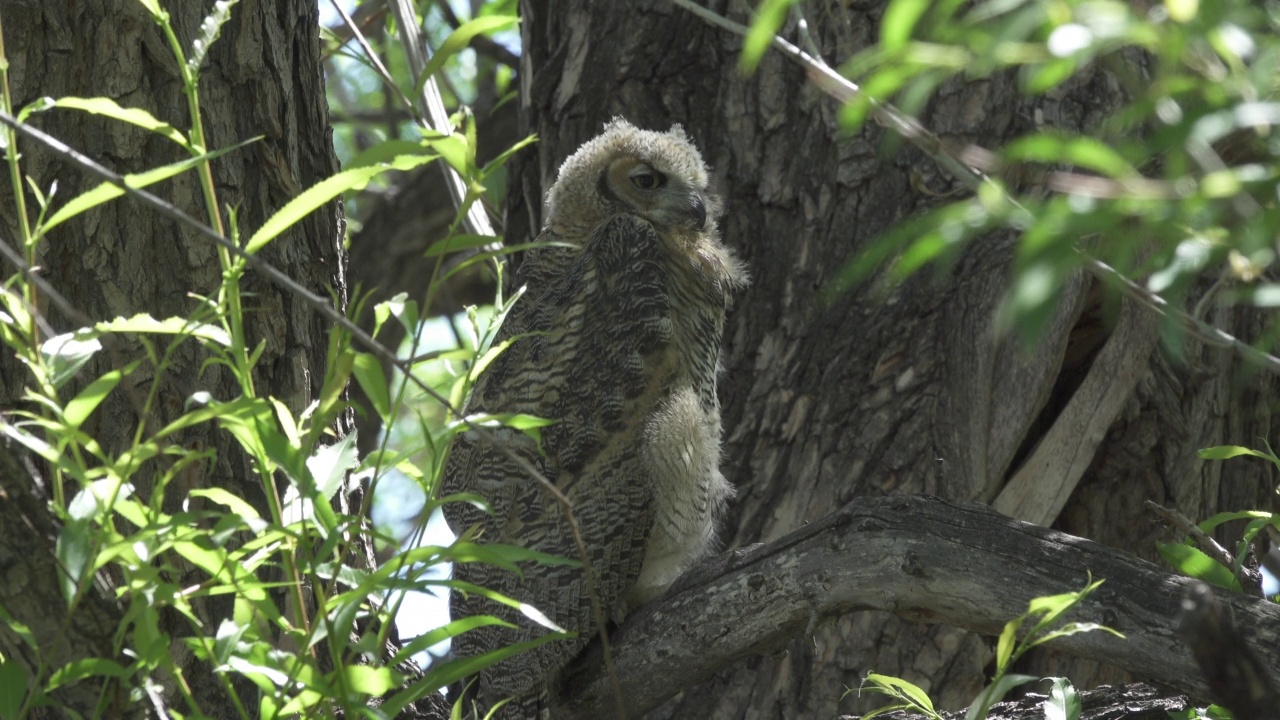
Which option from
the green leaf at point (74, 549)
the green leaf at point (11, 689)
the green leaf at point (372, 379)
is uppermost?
the green leaf at point (372, 379)

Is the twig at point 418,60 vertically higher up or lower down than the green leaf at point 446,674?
higher up

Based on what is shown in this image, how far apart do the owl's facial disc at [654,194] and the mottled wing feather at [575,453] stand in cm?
30

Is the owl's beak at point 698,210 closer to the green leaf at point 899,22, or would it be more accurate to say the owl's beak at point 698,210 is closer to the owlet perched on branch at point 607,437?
the owlet perched on branch at point 607,437

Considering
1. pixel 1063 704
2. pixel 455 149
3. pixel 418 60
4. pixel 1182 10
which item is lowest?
pixel 1063 704

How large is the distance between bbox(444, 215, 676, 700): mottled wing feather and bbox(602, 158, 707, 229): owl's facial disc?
30 cm

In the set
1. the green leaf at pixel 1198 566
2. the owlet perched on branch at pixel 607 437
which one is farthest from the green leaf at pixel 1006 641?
the owlet perched on branch at pixel 607 437

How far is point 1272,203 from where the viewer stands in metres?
1.07

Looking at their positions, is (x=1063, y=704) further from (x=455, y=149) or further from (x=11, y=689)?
(x=11, y=689)

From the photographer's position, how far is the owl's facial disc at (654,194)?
4.05 metres

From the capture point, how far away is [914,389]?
365cm

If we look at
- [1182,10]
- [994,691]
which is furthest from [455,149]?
[994,691]

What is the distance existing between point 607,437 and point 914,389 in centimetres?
97

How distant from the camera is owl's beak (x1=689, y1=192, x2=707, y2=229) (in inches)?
159

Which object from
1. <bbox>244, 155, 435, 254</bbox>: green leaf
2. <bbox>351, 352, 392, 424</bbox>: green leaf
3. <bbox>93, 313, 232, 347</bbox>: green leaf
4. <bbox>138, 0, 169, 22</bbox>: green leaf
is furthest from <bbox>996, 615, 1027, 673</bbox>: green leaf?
<bbox>138, 0, 169, 22</bbox>: green leaf
